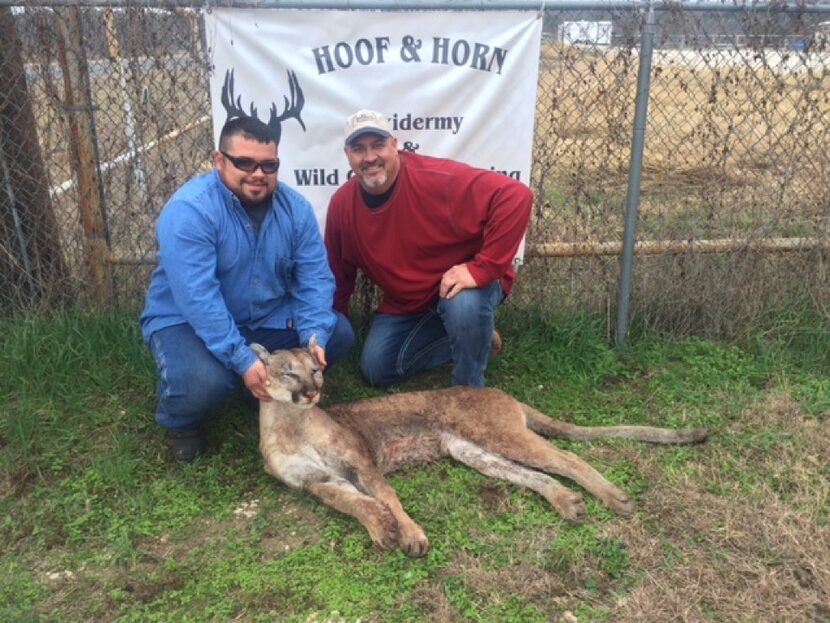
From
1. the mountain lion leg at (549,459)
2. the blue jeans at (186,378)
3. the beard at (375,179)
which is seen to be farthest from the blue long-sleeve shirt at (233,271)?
the mountain lion leg at (549,459)

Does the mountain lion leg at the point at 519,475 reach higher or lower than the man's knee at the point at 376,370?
lower

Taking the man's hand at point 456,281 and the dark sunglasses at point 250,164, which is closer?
the dark sunglasses at point 250,164

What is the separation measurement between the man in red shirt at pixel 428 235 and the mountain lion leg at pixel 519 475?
66 centimetres

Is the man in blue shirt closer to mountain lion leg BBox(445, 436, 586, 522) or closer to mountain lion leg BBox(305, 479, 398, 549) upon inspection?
mountain lion leg BBox(305, 479, 398, 549)

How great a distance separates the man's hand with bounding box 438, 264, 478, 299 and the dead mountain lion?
1.94 ft

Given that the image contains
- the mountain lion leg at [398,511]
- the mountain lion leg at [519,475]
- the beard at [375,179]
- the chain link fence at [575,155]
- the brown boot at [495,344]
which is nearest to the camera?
the mountain lion leg at [398,511]

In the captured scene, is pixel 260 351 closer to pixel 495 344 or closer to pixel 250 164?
pixel 250 164

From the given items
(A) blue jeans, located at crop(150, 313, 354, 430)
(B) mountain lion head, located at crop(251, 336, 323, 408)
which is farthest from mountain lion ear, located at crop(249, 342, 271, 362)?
(A) blue jeans, located at crop(150, 313, 354, 430)

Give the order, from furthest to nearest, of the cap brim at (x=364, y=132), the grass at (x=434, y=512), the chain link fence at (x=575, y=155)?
the chain link fence at (x=575, y=155) < the cap brim at (x=364, y=132) < the grass at (x=434, y=512)

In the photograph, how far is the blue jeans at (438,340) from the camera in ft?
15.0

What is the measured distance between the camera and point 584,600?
3.16 meters

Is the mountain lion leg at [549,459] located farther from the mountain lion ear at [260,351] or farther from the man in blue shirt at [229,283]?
the mountain lion ear at [260,351]

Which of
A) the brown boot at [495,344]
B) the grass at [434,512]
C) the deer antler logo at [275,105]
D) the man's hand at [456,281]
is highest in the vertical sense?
the deer antler logo at [275,105]

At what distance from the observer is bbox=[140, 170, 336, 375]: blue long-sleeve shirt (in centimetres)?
379
